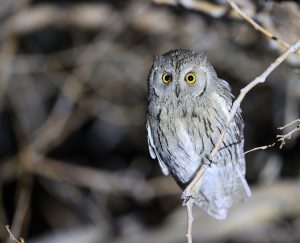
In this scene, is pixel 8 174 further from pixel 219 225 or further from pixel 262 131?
pixel 262 131

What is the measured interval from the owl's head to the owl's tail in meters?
0.66

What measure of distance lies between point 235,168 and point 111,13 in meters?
2.65

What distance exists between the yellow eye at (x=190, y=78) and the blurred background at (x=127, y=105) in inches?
80.7

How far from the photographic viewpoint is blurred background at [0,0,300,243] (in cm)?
557

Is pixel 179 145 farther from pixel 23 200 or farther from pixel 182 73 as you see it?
pixel 23 200

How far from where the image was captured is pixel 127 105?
6.24 metres

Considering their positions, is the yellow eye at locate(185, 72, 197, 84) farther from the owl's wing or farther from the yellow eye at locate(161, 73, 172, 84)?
the owl's wing

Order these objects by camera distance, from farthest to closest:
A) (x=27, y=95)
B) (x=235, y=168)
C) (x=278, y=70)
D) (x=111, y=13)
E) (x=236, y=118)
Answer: (x=27, y=95) < (x=111, y=13) < (x=278, y=70) < (x=235, y=168) < (x=236, y=118)

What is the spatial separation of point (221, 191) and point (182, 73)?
3.25ft

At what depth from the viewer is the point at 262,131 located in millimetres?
6176

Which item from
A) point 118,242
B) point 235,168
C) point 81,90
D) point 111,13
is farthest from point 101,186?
point 235,168

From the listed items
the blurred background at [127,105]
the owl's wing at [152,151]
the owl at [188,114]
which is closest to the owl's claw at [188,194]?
the owl at [188,114]

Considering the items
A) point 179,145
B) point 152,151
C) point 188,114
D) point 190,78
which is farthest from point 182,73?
point 152,151

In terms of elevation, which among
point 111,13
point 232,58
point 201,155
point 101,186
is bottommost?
point 201,155
